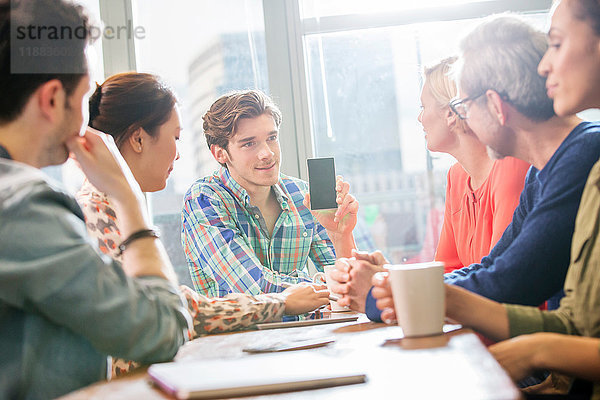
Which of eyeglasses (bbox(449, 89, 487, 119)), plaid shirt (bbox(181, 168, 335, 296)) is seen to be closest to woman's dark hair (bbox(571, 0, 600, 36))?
eyeglasses (bbox(449, 89, 487, 119))

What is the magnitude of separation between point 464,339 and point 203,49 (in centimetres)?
277

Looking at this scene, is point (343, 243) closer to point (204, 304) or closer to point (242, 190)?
point (242, 190)

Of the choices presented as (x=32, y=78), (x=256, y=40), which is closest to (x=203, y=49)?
(x=256, y=40)

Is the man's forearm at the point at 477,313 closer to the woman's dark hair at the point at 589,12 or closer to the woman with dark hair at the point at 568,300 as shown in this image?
the woman with dark hair at the point at 568,300

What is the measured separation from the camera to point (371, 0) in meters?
3.34

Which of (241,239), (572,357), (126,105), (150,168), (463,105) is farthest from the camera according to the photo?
(241,239)

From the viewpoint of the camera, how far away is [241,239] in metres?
2.29

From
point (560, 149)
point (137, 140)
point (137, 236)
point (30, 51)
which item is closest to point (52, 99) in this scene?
point (30, 51)

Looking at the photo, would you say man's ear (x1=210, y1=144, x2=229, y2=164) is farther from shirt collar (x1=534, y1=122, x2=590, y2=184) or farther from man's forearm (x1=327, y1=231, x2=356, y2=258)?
shirt collar (x1=534, y1=122, x2=590, y2=184)

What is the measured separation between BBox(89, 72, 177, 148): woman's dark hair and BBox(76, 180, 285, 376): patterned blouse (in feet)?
1.01

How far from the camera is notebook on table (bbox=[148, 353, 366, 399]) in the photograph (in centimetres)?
69

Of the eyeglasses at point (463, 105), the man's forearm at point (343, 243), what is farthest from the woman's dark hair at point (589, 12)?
the man's forearm at point (343, 243)

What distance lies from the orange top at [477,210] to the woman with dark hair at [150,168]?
61 centimetres

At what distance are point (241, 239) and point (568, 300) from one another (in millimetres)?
1367
